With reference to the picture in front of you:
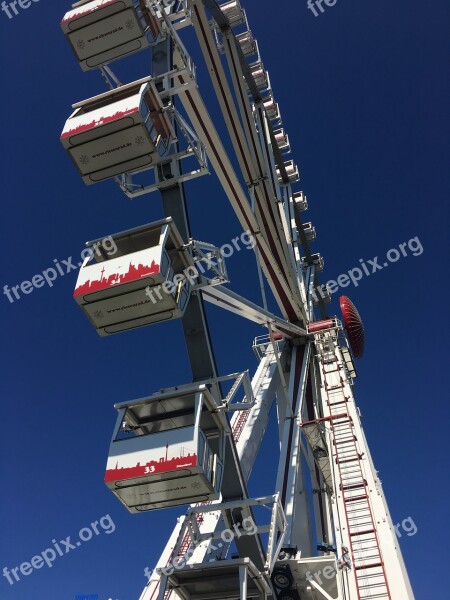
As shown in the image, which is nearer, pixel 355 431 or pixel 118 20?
pixel 118 20

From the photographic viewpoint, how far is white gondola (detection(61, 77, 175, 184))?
22.5 feet

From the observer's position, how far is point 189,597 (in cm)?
708

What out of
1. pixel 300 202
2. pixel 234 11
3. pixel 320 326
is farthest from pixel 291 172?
pixel 234 11

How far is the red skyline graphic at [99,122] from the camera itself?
6.75 metres

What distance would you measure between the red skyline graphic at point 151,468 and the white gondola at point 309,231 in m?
22.6

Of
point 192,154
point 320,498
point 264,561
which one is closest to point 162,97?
point 192,154

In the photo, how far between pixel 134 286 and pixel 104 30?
493cm

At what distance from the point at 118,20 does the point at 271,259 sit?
9375mm

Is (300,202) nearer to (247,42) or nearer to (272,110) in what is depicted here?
(272,110)

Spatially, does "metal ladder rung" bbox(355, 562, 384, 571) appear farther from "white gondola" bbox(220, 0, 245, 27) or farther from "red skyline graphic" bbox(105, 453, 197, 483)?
"white gondola" bbox(220, 0, 245, 27)

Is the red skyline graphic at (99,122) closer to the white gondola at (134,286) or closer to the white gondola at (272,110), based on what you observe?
the white gondola at (134,286)

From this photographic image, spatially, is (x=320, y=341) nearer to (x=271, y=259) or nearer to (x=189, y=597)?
(x=271, y=259)

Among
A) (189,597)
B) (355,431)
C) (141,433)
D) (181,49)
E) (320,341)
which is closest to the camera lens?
(141,433)

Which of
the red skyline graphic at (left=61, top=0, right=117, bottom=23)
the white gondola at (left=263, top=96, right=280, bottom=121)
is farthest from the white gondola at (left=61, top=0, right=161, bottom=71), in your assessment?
the white gondola at (left=263, top=96, right=280, bottom=121)
